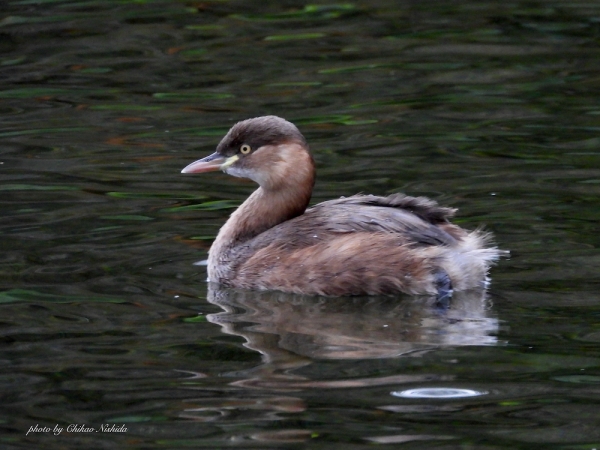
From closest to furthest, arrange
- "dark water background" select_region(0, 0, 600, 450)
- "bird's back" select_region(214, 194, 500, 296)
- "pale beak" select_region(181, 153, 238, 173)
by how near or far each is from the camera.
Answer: "dark water background" select_region(0, 0, 600, 450)
"bird's back" select_region(214, 194, 500, 296)
"pale beak" select_region(181, 153, 238, 173)

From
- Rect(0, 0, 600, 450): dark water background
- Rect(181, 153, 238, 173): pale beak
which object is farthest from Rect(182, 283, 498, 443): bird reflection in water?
Rect(181, 153, 238, 173): pale beak

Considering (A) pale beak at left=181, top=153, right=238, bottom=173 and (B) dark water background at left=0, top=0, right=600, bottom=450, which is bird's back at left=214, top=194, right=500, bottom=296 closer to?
(B) dark water background at left=0, top=0, right=600, bottom=450

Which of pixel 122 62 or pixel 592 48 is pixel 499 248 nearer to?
pixel 592 48

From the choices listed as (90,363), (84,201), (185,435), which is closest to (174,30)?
(84,201)

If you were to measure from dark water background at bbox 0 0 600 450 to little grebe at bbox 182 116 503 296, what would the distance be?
141 mm

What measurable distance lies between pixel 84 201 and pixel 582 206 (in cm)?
330

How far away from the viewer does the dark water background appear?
16.3 feet

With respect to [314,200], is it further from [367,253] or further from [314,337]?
[314,337]

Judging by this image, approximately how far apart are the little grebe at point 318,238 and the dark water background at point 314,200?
141 mm

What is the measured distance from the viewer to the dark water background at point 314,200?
4961 millimetres

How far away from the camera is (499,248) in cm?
714

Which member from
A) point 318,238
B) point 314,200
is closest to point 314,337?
point 318,238

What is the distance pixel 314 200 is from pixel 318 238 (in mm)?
1789

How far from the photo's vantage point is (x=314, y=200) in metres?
8.41
